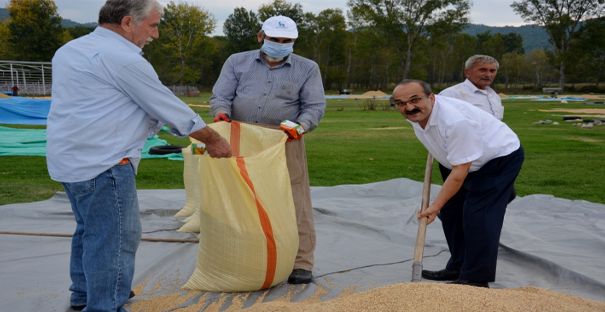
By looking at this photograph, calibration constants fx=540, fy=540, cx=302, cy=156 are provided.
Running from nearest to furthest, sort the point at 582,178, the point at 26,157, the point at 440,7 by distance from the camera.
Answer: the point at 582,178, the point at 26,157, the point at 440,7

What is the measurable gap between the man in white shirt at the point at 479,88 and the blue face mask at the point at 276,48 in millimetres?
1351

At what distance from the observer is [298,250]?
10.4 ft

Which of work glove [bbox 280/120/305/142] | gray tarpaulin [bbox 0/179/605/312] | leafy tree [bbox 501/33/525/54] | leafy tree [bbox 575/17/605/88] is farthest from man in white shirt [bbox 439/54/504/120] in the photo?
leafy tree [bbox 501/33/525/54]

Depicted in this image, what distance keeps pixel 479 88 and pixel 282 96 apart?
5.37 feet

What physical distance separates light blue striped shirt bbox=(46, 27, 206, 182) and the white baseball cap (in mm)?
1119

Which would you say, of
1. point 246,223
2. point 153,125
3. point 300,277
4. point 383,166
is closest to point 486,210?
point 300,277

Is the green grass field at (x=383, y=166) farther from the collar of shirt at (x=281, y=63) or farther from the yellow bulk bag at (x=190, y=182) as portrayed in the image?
the collar of shirt at (x=281, y=63)

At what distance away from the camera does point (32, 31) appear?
43.8 m

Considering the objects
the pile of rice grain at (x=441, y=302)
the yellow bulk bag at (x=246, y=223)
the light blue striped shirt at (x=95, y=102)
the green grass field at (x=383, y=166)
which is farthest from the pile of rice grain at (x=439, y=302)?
the green grass field at (x=383, y=166)

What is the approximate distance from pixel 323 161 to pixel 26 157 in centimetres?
452

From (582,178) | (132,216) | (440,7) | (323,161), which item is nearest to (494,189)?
(132,216)

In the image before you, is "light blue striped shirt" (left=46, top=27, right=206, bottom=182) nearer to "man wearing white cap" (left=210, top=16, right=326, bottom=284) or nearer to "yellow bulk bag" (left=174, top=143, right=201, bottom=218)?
"man wearing white cap" (left=210, top=16, right=326, bottom=284)

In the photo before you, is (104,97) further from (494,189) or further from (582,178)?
(582,178)

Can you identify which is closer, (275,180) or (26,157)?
(275,180)
